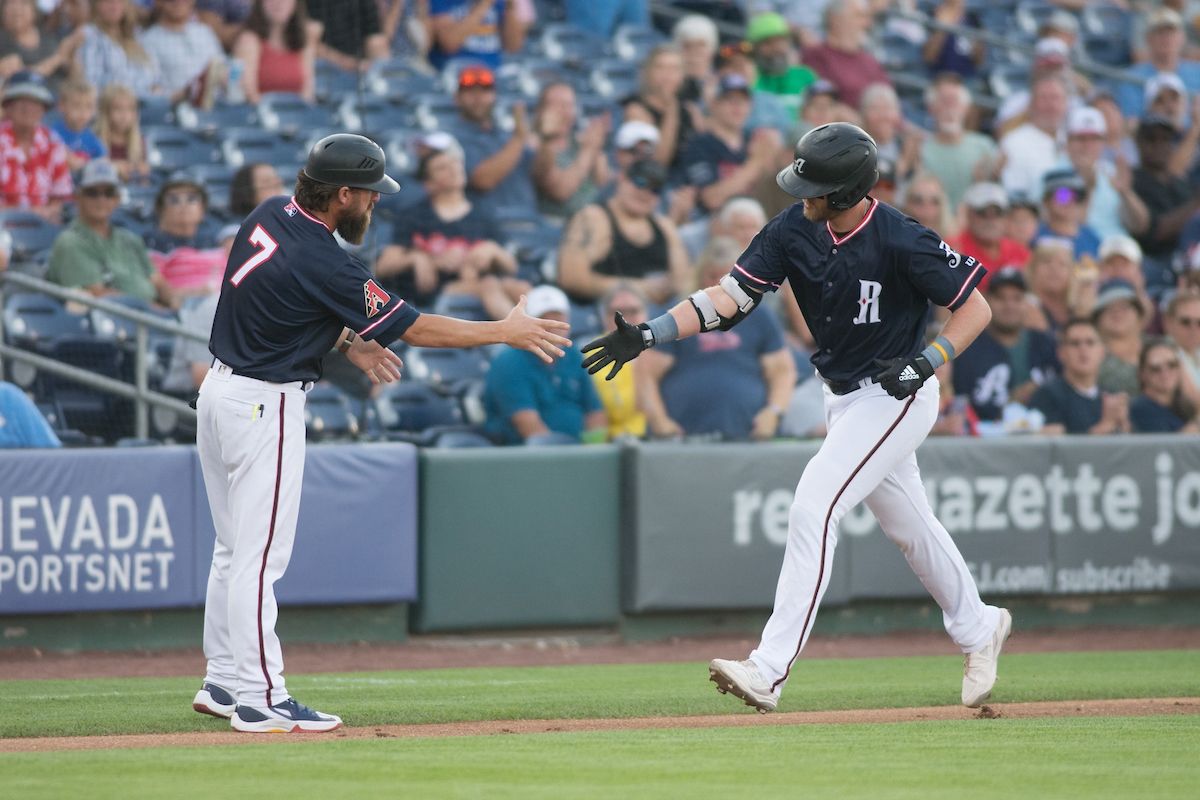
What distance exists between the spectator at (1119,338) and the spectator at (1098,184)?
2.51 meters

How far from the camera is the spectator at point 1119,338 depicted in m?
12.1

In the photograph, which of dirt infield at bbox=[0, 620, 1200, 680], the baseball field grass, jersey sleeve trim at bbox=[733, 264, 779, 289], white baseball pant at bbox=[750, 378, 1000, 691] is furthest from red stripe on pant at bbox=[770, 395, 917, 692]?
dirt infield at bbox=[0, 620, 1200, 680]

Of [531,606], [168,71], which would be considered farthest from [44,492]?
[168,71]

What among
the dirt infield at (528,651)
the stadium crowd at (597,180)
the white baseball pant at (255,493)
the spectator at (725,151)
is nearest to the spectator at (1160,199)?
the stadium crowd at (597,180)

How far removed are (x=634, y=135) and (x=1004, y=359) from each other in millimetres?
2941

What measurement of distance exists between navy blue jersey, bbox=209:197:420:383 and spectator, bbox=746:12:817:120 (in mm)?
8903

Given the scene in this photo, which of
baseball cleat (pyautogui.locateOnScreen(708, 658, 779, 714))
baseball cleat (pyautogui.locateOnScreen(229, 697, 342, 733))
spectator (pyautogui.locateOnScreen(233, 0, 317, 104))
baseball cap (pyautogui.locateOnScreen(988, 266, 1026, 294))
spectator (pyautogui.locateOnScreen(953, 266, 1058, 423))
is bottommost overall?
baseball cleat (pyautogui.locateOnScreen(229, 697, 342, 733))

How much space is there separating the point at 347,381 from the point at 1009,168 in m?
6.56

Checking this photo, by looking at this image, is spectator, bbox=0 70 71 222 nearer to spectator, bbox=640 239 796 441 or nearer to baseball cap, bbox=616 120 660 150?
baseball cap, bbox=616 120 660 150

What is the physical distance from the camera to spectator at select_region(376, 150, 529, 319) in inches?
Result: 458

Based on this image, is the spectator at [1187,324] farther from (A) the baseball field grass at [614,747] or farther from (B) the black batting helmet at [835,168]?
(B) the black batting helmet at [835,168]

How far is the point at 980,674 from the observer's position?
7156 mm

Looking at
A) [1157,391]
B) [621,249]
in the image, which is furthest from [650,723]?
[1157,391]

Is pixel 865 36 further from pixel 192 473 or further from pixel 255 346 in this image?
pixel 255 346
